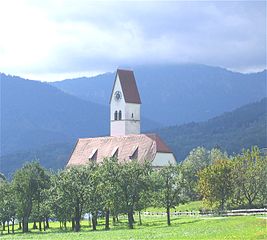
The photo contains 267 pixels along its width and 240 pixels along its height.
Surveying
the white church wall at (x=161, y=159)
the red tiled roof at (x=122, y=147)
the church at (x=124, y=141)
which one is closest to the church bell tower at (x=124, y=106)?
the church at (x=124, y=141)

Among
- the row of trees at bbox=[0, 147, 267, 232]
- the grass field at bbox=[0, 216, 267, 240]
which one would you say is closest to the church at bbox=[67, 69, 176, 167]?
the row of trees at bbox=[0, 147, 267, 232]

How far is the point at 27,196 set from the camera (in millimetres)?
97750

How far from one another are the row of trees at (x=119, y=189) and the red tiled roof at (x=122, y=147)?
27.4 m

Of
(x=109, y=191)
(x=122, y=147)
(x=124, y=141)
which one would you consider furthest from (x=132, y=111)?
(x=109, y=191)

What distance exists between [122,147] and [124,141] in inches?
68.3

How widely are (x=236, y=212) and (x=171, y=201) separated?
28.6 ft

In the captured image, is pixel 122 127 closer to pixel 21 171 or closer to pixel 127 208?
pixel 21 171

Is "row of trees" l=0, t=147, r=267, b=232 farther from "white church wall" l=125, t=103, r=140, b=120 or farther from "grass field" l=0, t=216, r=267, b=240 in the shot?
"white church wall" l=125, t=103, r=140, b=120

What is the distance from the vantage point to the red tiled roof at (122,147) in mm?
128875

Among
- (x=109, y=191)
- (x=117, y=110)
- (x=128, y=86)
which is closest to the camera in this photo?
(x=109, y=191)

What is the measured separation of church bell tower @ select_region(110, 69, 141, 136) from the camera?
147 m

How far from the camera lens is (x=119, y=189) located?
84.6 meters

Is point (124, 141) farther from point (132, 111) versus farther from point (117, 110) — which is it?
point (117, 110)

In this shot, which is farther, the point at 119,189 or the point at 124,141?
the point at 124,141
